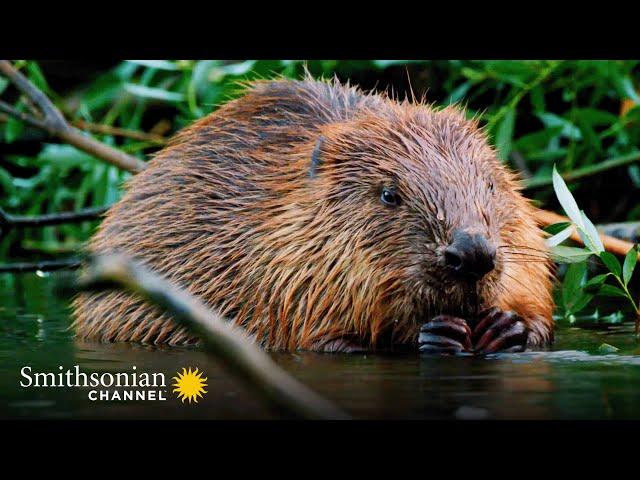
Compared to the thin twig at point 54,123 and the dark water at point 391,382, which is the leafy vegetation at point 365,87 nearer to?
the thin twig at point 54,123

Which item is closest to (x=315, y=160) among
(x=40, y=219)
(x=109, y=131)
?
(x=40, y=219)

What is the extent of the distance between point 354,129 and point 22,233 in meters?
3.33

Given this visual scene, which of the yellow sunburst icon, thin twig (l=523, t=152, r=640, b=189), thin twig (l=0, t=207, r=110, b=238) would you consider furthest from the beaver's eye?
thin twig (l=523, t=152, r=640, b=189)

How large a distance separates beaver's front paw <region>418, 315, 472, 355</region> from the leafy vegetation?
5.38 ft

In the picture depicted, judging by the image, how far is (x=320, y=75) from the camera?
4941 millimetres

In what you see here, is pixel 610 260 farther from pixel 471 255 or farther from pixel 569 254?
pixel 471 255

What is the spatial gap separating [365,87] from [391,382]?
338 centimetres

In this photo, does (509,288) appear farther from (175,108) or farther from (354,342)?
(175,108)

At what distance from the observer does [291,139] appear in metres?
3.22

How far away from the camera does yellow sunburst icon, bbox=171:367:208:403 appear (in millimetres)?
2092

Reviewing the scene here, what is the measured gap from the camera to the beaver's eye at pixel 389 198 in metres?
2.72

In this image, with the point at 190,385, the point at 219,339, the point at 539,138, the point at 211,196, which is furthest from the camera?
the point at 539,138

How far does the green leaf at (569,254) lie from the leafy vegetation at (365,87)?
4.38ft

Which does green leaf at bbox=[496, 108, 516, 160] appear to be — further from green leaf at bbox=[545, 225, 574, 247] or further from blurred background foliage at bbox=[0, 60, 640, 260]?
green leaf at bbox=[545, 225, 574, 247]
